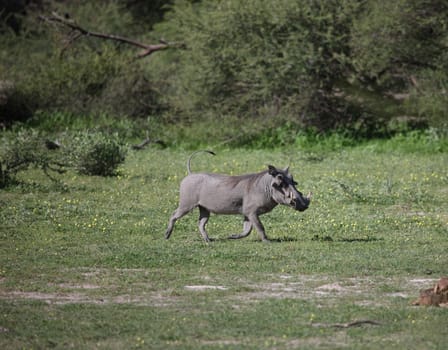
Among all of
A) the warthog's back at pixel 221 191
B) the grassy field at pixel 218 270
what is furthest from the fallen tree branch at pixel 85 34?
the warthog's back at pixel 221 191

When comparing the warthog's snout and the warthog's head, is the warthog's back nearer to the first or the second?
the warthog's head

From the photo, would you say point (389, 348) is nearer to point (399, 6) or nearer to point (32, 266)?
point (32, 266)

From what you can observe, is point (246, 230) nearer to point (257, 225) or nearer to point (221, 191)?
point (257, 225)

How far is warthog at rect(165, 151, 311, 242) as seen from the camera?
11.2 m

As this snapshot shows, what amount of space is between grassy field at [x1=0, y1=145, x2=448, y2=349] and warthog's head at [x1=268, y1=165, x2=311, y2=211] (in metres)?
0.50

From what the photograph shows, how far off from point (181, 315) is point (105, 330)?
0.74 m

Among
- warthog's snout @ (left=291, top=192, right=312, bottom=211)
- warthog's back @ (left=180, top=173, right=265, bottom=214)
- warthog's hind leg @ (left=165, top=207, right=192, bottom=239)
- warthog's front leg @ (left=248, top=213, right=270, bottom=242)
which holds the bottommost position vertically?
warthog's hind leg @ (left=165, top=207, right=192, bottom=239)

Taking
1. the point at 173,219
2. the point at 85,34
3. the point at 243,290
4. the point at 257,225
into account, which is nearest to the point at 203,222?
the point at 173,219

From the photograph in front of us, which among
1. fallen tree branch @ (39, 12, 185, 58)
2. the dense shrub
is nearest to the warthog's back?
the dense shrub

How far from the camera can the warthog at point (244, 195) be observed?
11.2 meters

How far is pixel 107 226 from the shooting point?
12891 mm

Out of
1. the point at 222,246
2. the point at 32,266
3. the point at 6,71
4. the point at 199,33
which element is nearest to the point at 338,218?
the point at 222,246

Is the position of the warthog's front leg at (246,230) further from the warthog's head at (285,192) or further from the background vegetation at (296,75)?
the background vegetation at (296,75)

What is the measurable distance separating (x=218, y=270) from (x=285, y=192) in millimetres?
1621
